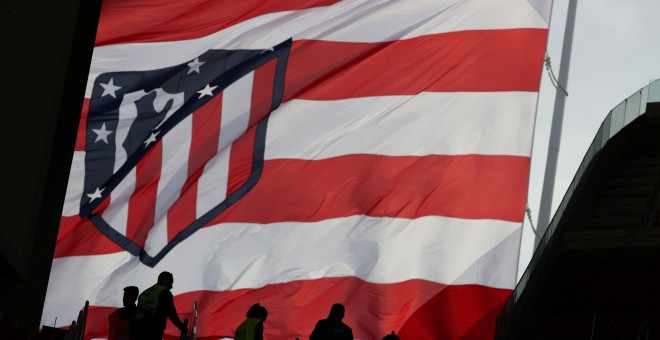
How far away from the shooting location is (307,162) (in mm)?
19188

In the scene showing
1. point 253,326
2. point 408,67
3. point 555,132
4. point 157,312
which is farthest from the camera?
point 555,132

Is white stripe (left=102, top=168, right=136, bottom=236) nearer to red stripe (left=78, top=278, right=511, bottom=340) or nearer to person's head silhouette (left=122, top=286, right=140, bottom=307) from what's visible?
red stripe (left=78, top=278, right=511, bottom=340)

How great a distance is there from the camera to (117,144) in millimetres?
19219

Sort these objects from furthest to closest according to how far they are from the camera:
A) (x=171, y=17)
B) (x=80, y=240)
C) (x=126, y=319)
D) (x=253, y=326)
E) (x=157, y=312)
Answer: (x=171, y=17) < (x=80, y=240) < (x=253, y=326) < (x=126, y=319) < (x=157, y=312)

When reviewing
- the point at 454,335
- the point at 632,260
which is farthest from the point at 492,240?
the point at 632,260

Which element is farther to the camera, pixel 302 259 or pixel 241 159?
pixel 241 159

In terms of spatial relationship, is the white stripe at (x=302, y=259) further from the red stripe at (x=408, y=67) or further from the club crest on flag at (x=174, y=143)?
the red stripe at (x=408, y=67)

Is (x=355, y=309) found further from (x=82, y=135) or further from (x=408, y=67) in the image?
(x=82, y=135)

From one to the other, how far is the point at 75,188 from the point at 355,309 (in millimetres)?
3889

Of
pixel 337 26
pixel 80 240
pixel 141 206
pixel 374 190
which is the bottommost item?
pixel 80 240

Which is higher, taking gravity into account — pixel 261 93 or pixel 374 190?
pixel 261 93

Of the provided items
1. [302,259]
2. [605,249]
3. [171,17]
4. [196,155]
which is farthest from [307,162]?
[605,249]

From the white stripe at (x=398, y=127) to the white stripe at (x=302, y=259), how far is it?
1053 mm

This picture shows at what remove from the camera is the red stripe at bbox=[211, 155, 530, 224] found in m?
18.8
